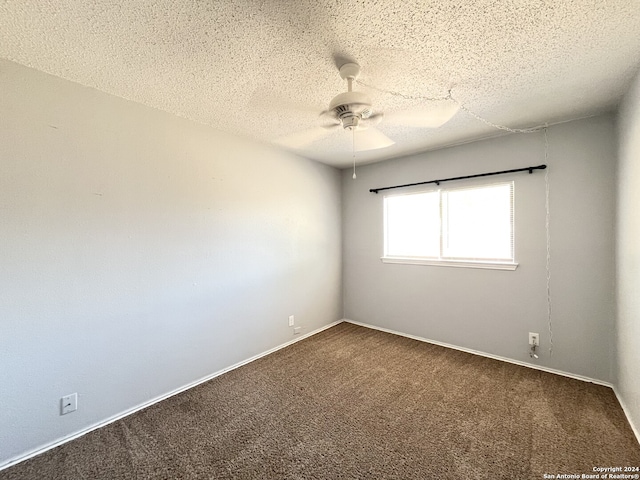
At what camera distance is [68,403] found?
1762 millimetres

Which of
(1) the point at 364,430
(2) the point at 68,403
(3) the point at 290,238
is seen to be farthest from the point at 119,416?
(3) the point at 290,238

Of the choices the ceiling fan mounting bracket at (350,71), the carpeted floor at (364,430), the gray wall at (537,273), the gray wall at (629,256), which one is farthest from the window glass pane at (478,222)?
the ceiling fan mounting bracket at (350,71)

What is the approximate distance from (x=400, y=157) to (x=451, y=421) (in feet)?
9.58

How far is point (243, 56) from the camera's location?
1569 millimetres

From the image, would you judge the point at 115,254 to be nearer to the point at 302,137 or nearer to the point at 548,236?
the point at 302,137

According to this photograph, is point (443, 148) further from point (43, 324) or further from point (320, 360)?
point (43, 324)

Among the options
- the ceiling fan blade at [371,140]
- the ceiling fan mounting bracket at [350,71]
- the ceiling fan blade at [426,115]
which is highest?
the ceiling fan blade at [371,140]

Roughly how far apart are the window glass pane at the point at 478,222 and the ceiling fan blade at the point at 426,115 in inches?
39.5

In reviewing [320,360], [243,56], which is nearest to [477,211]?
[320,360]

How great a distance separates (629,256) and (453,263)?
1.39 metres

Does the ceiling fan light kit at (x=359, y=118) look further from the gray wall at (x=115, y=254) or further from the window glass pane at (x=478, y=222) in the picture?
the window glass pane at (x=478, y=222)

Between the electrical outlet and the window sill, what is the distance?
328cm

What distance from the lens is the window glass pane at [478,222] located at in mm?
2832

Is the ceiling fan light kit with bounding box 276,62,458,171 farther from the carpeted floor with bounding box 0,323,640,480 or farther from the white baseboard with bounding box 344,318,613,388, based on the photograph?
the white baseboard with bounding box 344,318,613,388
